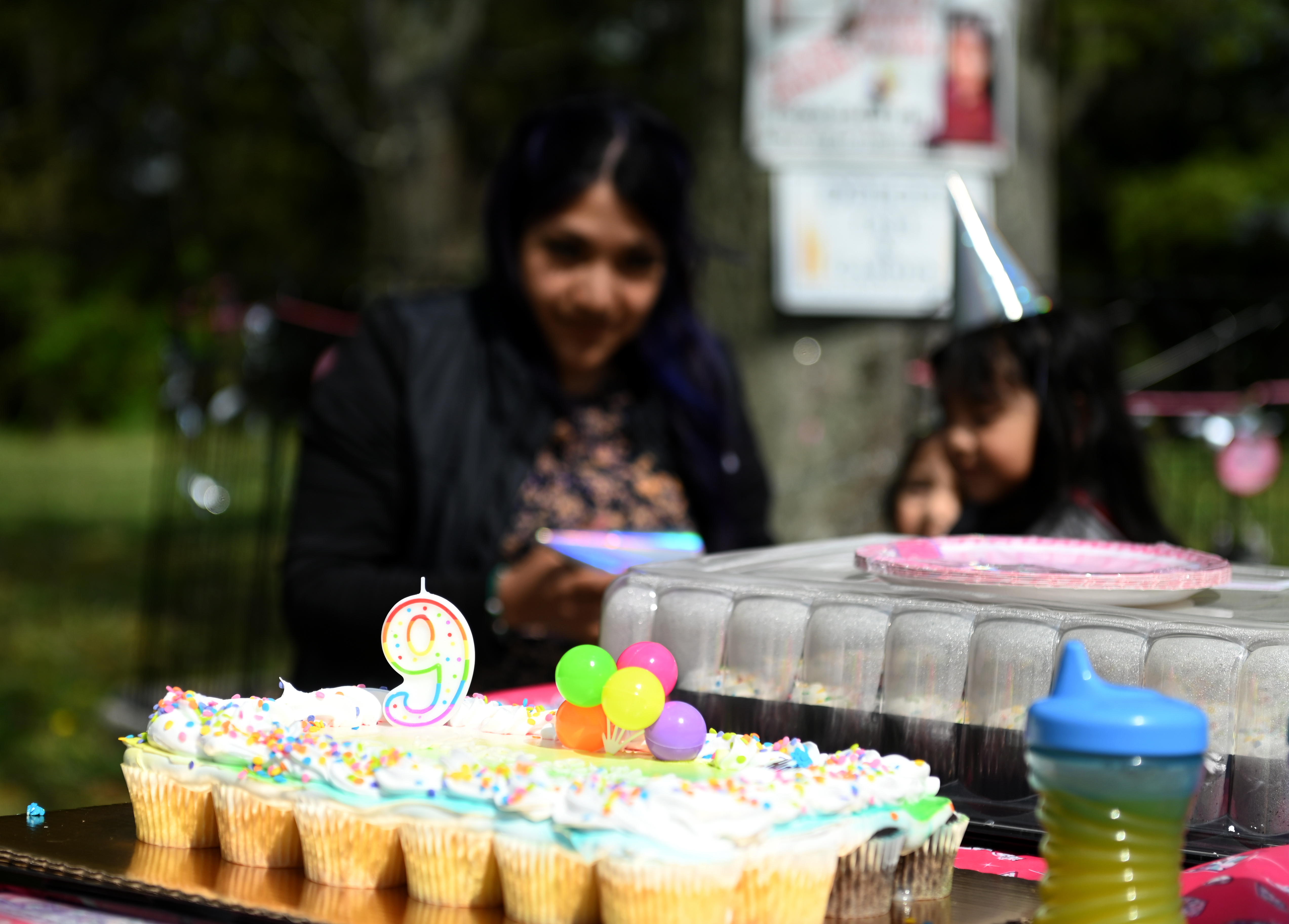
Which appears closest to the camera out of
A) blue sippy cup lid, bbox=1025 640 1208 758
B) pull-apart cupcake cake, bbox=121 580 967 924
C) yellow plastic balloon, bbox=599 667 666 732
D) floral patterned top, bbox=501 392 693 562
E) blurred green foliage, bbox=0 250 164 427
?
blue sippy cup lid, bbox=1025 640 1208 758

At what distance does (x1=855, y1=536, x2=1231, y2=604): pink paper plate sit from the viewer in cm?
140

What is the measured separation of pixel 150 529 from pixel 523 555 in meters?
9.71

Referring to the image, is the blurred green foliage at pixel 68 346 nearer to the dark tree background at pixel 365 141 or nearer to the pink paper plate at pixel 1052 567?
the dark tree background at pixel 365 141

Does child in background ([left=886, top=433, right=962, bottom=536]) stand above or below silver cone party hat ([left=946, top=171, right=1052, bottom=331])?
below

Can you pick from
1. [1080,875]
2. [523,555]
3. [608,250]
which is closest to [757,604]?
[1080,875]

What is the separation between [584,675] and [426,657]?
192 mm

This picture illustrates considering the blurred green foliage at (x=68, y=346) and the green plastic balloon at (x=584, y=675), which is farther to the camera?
the blurred green foliage at (x=68, y=346)

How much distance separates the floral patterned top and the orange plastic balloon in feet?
3.87

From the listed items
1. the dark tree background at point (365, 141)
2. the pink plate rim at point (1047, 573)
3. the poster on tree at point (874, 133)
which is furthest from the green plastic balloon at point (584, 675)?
the dark tree background at point (365, 141)

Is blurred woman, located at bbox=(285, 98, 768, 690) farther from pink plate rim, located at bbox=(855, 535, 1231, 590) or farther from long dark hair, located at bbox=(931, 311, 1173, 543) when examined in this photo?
pink plate rim, located at bbox=(855, 535, 1231, 590)

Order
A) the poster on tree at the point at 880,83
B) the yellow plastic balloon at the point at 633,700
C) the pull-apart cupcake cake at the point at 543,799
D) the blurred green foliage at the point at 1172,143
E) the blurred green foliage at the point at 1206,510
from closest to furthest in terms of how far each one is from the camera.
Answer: the pull-apart cupcake cake at the point at 543,799, the yellow plastic balloon at the point at 633,700, the poster on tree at the point at 880,83, the blurred green foliage at the point at 1206,510, the blurred green foliage at the point at 1172,143

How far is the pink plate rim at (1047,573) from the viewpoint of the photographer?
140 cm

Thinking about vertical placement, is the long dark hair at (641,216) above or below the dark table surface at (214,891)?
above

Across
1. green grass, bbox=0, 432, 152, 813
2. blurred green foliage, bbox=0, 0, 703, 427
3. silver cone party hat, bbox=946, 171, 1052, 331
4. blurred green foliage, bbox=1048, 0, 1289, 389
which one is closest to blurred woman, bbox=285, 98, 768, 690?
silver cone party hat, bbox=946, 171, 1052, 331
